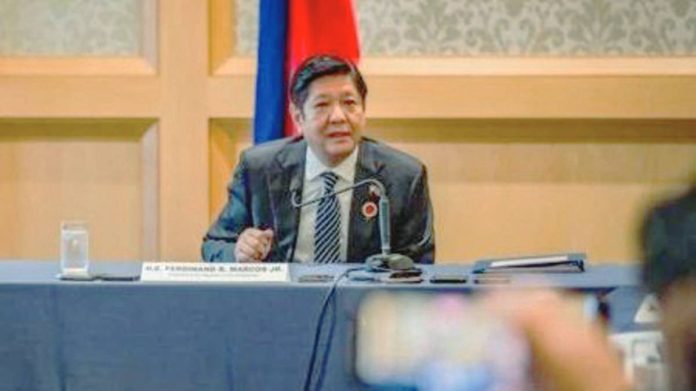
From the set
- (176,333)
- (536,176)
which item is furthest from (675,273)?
(536,176)

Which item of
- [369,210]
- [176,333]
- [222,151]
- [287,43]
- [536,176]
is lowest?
[176,333]

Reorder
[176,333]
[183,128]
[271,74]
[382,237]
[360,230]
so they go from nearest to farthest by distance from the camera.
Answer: [176,333], [382,237], [360,230], [271,74], [183,128]

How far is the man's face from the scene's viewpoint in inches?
132

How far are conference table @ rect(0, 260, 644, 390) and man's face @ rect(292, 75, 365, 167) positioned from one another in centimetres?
81

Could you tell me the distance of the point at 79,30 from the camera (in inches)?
184

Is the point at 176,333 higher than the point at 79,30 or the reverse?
the reverse

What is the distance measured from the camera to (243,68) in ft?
15.0

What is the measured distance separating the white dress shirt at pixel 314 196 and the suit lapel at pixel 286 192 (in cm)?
2

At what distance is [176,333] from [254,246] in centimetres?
51

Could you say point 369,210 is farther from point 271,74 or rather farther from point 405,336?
point 271,74

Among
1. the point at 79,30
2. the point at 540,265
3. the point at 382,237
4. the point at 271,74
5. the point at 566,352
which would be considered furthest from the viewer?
the point at 79,30

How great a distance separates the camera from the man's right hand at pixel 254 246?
3.04m

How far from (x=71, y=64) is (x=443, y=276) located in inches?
95.6

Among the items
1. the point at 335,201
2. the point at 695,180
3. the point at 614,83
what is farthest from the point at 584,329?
the point at 614,83
